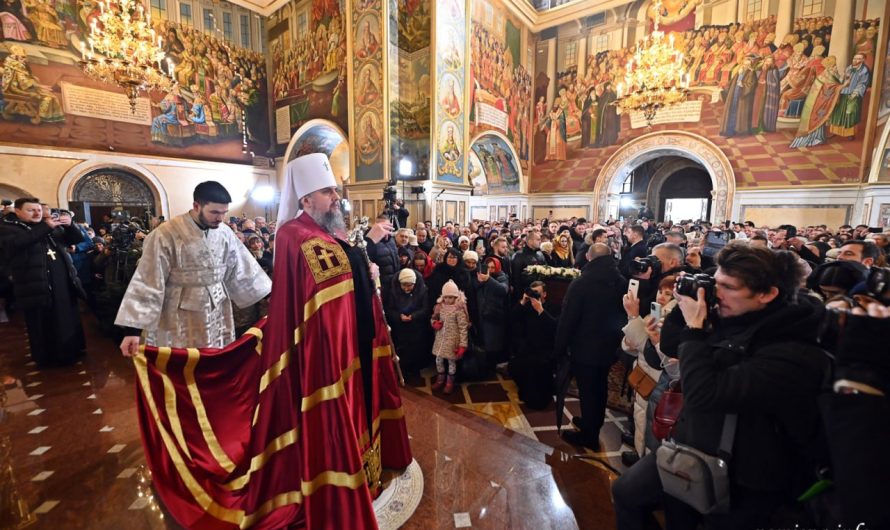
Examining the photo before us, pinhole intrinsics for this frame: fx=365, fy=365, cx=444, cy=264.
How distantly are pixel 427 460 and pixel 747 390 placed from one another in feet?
7.59

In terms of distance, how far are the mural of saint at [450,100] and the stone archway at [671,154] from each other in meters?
7.79

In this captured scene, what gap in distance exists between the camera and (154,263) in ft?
8.23

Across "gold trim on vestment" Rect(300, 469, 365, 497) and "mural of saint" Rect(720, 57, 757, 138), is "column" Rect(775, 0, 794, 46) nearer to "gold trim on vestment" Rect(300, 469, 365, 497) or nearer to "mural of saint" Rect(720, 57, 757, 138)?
"mural of saint" Rect(720, 57, 757, 138)

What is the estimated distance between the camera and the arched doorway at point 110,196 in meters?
12.9

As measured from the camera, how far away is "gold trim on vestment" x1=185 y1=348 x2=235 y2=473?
7.61ft

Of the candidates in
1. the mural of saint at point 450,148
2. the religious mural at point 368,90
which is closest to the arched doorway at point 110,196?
the religious mural at point 368,90

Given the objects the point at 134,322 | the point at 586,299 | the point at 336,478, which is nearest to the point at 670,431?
the point at 586,299

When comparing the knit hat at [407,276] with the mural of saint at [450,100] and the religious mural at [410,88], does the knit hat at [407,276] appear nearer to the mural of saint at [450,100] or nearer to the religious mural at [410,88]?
the religious mural at [410,88]

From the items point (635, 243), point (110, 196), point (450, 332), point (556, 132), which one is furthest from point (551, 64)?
point (110, 196)

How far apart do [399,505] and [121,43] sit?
12333 mm

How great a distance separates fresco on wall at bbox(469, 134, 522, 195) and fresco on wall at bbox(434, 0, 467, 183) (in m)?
3.28

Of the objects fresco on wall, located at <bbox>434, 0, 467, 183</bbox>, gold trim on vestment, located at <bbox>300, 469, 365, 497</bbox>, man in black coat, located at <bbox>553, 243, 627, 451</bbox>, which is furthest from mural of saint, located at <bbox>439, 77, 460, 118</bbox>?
gold trim on vestment, located at <bbox>300, 469, 365, 497</bbox>

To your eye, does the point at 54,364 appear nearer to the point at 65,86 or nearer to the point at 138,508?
the point at 138,508

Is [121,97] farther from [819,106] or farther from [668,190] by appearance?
[668,190]
